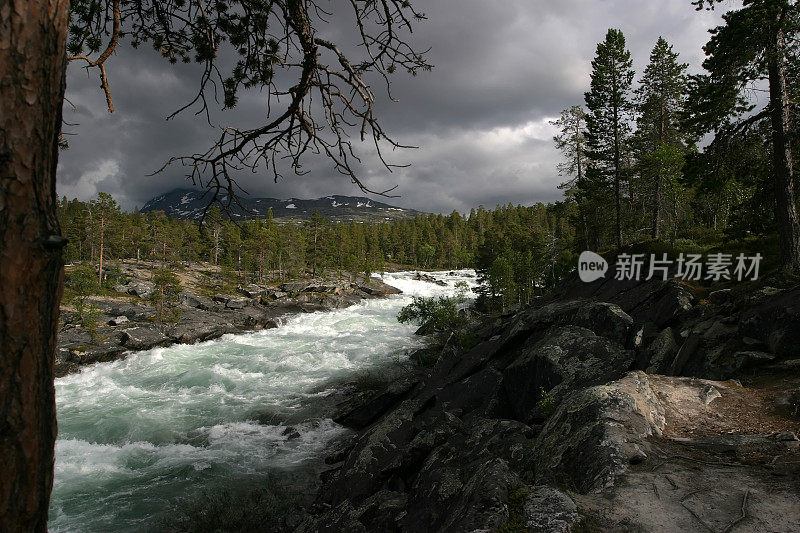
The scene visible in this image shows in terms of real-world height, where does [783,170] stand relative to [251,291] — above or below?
above

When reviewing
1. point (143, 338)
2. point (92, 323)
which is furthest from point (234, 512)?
point (92, 323)

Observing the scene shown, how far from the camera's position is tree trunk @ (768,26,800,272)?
11.2 metres

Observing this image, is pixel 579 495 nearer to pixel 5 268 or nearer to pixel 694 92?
pixel 5 268

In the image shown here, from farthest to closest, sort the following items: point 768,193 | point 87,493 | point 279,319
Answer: point 279,319, point 768,193, point 87,493

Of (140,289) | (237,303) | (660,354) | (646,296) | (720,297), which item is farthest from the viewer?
(140,289)

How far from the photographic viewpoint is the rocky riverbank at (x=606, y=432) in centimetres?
317

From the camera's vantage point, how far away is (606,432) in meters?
4.18

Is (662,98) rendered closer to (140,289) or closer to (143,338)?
(143,338)

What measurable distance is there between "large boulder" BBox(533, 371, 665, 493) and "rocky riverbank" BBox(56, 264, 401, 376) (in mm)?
29740

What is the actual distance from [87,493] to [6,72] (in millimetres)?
14483

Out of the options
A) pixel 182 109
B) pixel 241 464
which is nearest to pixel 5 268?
pixel 182 109

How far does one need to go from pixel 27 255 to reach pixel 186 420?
17916 millimetres

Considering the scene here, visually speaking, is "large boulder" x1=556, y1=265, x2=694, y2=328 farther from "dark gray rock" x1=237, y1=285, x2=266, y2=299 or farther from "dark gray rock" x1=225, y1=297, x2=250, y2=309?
"dark gray rock" x1=237, y1=285, x2=266, y2=299

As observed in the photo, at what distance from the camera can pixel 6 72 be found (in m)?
1.43
